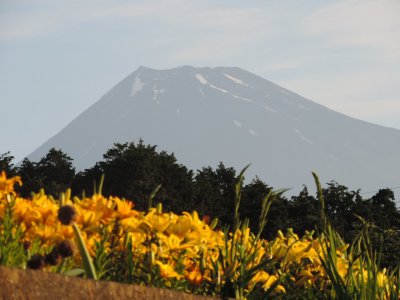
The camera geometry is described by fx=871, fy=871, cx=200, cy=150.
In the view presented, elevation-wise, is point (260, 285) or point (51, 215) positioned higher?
point (51, 215)

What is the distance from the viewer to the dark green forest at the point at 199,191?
42562 mm

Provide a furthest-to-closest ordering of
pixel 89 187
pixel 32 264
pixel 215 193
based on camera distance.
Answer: pixel 89 187
pixel 215 193
pixel 32 264

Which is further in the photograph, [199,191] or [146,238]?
[199,191]

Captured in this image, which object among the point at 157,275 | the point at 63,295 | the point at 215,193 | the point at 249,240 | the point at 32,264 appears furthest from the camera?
the point at 215,193

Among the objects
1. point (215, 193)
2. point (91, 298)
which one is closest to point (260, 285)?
point (91, 298)

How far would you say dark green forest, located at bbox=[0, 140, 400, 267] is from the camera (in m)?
42.6

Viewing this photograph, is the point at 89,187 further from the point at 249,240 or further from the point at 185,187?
the point at 249,240

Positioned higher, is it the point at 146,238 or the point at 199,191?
the point at 199,191

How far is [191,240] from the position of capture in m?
4.21

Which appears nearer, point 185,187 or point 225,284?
point 225,284

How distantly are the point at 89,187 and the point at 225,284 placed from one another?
50.0 metres

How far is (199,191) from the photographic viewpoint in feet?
158

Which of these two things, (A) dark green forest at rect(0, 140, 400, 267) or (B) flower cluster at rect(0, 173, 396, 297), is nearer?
(B) flower cluster at rect(0, 173, 396, 297)

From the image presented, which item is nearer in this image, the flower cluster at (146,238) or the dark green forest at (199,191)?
the flower cluster at (146,238)
